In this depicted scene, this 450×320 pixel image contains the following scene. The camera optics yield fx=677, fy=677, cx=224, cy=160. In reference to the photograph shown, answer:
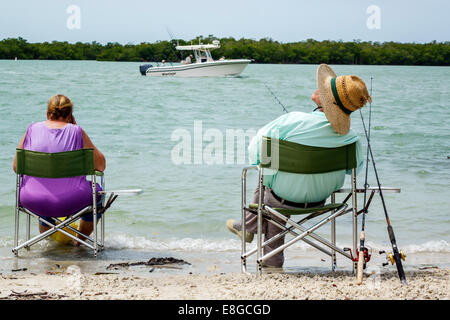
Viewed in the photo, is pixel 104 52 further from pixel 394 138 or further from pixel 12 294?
pixel 12 294

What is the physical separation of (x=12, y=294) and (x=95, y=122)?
1241 cm

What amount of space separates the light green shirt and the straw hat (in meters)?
0.05

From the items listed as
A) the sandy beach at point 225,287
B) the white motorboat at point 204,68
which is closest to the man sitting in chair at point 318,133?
the sandy beach at point 225,287

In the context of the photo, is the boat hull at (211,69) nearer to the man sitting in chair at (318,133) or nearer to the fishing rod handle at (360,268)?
the man sitting in chair at (318,133)

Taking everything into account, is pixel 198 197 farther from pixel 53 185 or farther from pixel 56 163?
pixel 56 163

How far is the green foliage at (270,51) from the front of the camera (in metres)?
68.3

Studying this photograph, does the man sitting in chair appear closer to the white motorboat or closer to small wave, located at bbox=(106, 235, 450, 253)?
small wave, located at bbox=(106, 235, 450, 253)

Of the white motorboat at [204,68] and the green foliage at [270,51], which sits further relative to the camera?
the green foliage at [270,51]

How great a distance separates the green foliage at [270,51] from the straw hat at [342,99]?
60.6 metres

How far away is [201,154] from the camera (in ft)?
33.2

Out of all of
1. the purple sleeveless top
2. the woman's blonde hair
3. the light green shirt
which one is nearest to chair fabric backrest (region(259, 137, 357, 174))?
the light green shirt

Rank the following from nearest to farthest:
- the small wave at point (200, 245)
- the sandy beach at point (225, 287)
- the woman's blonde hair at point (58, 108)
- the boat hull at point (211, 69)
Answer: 1. the sandy beach at point (225, 287)
2. the woman's blonde hair at point (58, 108)
3. the small wave at point (200, 245)
4. the boat hull at point (211, 69)
